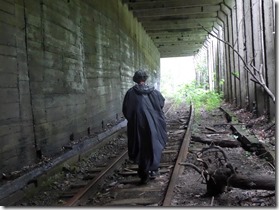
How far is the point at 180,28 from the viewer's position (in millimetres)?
21844

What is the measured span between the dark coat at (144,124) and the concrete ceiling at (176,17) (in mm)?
6844

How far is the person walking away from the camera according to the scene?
5.38 metres

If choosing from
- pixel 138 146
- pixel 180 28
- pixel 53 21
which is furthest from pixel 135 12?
pixel 138 146

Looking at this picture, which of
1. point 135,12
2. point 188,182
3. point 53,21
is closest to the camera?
point 188,182

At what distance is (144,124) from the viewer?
17.7ft

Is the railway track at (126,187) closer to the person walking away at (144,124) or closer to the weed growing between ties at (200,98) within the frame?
the person walking away at (144,124)

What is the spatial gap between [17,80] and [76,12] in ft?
11.5

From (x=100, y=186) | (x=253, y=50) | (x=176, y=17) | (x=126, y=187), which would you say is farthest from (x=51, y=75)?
(x=176, y=17)

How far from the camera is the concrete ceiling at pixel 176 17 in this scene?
15670mm

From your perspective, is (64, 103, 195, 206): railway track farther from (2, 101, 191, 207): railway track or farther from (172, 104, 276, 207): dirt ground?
(172, 104, 276, 207): dirt ground

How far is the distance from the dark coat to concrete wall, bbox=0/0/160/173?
6.03ft

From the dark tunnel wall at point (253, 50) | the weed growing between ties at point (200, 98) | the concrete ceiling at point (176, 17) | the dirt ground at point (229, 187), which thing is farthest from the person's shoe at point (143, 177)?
the weed growing between ties at point (200, 98)

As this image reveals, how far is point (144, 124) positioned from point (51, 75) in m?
2.67

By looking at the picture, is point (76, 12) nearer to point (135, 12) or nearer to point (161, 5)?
point (161, 5)
